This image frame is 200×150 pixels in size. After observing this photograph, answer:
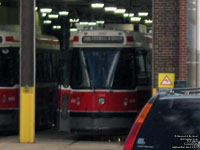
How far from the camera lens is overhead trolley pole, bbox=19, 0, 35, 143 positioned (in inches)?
832

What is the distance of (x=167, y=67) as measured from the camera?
20.8 m

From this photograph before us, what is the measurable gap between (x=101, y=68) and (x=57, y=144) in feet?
8.55

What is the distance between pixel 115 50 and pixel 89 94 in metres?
1.52

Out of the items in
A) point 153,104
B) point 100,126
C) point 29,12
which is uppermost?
point 29,12

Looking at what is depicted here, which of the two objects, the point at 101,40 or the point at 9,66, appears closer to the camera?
the point at 101,40

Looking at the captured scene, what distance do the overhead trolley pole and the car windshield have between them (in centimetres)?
1303

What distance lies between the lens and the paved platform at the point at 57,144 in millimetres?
19859

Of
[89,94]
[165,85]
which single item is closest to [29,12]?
[89,94]

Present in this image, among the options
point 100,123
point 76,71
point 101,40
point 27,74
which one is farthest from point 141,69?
point 27,74

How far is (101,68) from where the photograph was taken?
864 inches

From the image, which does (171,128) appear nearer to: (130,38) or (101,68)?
(101,68)

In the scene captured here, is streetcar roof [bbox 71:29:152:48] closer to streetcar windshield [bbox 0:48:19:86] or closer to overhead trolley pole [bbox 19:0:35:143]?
overhead trolley pole [bbox 19:0:35:143]

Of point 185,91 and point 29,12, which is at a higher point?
point 29,12

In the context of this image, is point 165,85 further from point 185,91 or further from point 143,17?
point 143,17
